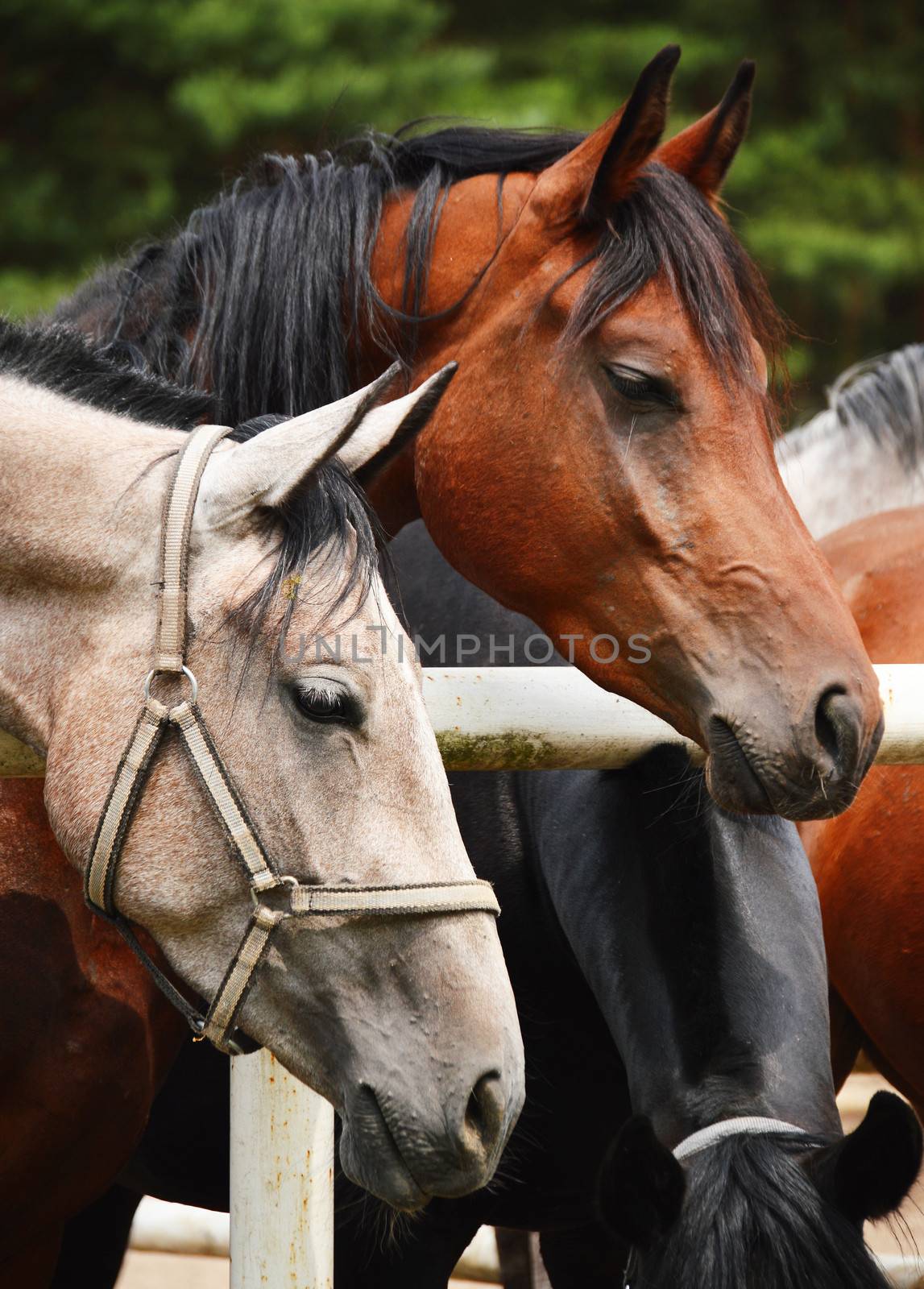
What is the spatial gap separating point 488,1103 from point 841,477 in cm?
294

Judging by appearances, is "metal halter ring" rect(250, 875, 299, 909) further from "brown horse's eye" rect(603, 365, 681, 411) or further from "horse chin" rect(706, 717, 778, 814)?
"brown horse's eye" rect(603, 365, 681, 411)

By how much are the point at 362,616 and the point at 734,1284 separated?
815 mm

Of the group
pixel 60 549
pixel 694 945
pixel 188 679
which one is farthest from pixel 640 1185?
pixel 60 549

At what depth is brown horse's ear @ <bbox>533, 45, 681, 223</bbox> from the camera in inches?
83.0

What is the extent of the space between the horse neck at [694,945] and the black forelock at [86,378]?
2.76 ft

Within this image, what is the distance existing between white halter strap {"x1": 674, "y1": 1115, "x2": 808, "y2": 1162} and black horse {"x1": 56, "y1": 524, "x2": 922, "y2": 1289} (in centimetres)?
1

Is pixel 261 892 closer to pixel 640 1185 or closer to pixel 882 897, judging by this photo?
pixel 640 1185

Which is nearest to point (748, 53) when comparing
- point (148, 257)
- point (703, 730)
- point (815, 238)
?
point (815, 238)

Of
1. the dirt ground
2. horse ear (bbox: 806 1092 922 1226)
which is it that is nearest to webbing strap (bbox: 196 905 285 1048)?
horse ear (bbox: 806 1092 922 1226)

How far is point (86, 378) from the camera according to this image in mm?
1774

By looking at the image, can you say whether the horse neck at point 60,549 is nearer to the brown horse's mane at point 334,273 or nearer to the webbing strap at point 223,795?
the webbing strap at point 223,795

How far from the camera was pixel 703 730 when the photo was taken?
191 centimetres

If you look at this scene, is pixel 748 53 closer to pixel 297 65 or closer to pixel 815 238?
pixel 815 238

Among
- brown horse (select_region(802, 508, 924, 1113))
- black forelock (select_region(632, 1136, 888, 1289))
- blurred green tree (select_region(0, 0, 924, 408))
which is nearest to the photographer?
black forelock (select_region(632, 1136, 888, 1289))
